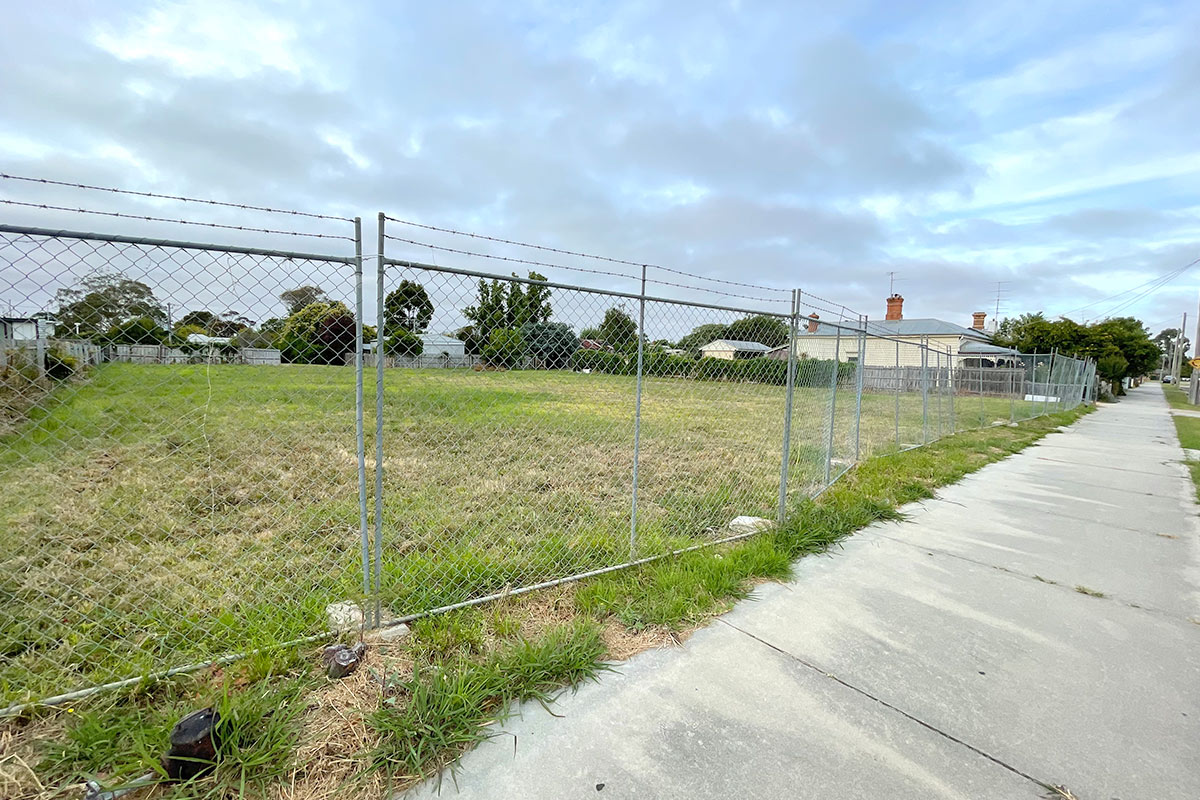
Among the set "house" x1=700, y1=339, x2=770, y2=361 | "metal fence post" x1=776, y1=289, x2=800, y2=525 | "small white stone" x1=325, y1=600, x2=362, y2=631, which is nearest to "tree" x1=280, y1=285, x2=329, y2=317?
"small white stone" x1=325, y1=600, x2=362, y2=631

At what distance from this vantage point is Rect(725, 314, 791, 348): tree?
14.3 feet

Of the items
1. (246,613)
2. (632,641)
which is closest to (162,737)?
(246,613)

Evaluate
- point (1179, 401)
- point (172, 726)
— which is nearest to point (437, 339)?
point (172, 726)

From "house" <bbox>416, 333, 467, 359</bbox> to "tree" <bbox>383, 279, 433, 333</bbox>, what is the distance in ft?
0.26

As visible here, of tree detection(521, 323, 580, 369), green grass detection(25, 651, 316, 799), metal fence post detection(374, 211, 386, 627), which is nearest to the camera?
green grass detection(25, 651, 316, 799)

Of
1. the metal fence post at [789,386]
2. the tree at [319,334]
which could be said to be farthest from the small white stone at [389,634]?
the metal fence post at [789,386]

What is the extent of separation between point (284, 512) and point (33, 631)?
1934 mm

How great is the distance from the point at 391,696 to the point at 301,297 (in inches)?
68.6

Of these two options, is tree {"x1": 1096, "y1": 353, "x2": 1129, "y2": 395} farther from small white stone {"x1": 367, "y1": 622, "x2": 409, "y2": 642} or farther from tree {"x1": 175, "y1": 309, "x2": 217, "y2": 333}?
tree {"x1": 175, "y1": 309, "x2": 217, "y2": 333}

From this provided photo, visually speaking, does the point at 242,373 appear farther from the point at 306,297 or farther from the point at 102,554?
the point at 102,554

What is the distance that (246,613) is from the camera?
2576 millimetres

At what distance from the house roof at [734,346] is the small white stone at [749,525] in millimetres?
1455

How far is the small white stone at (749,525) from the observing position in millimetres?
4160

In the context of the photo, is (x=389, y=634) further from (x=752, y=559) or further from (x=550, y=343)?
(x=752, y=559)
